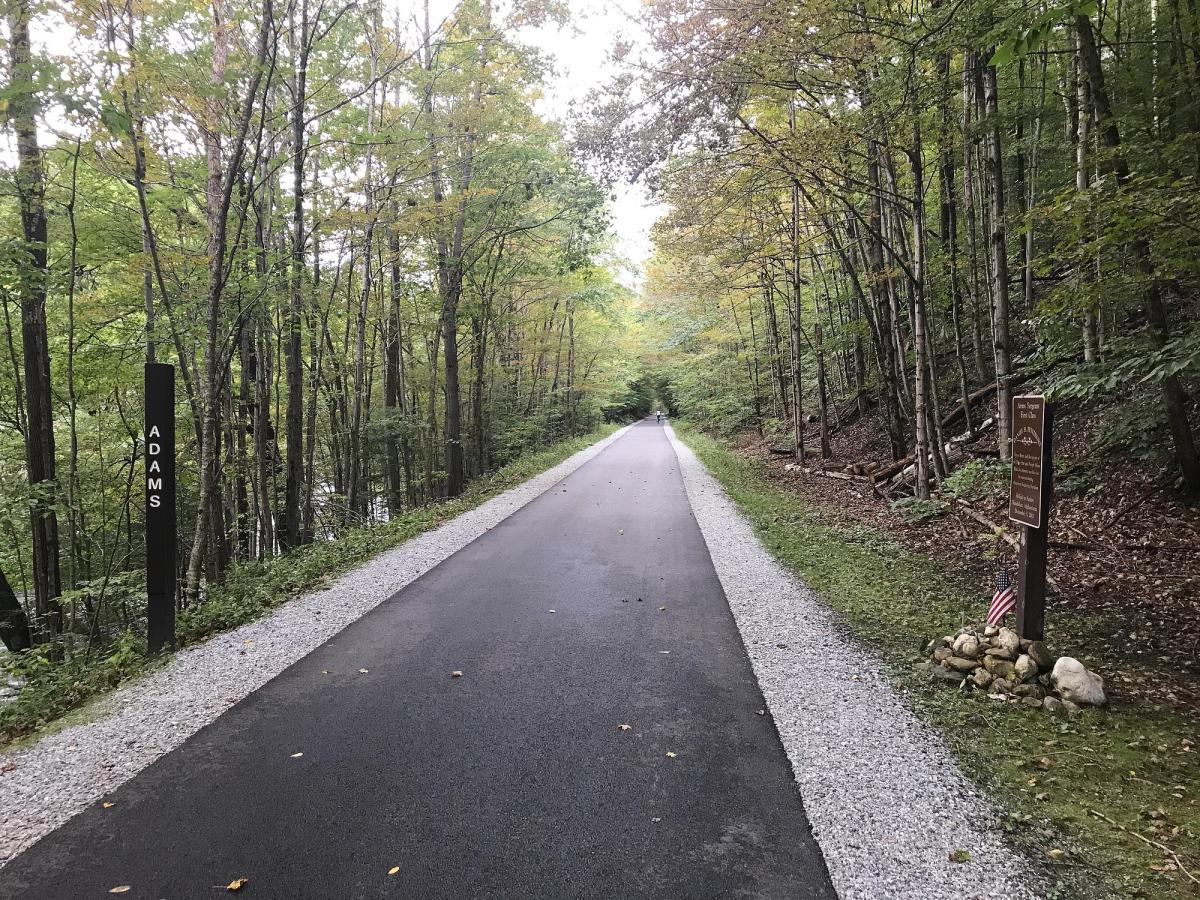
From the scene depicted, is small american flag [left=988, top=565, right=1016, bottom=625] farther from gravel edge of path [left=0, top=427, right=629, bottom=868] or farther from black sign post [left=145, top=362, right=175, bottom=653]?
black sign post [left=145, top=362, right=175, bottom=653]

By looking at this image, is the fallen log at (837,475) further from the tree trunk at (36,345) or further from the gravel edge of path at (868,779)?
the tree trunk at (36,345)

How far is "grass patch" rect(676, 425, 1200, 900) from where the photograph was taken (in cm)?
234

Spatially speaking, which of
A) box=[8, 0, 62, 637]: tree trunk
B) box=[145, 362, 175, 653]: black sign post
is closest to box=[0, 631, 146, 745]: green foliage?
box=[145, 362, 175, 653]: black sign post

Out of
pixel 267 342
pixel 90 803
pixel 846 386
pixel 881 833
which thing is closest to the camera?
pixel 881 833

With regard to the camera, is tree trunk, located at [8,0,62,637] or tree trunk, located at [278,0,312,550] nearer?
tree trunk, located at [8,0,62,637]

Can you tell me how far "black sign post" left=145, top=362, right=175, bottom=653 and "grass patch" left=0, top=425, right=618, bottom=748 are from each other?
28cm

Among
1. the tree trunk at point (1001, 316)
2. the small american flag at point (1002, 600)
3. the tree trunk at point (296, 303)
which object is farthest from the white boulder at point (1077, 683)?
the tree trunk at point (296, 303)

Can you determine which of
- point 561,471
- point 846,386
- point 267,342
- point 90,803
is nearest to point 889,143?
point 90,803

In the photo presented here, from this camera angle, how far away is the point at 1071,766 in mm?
2959

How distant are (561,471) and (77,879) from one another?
576 inches

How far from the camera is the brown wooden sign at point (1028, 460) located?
3.77m

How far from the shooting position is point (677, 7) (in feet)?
23.7

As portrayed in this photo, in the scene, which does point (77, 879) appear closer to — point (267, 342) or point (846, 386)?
point (267, 342)

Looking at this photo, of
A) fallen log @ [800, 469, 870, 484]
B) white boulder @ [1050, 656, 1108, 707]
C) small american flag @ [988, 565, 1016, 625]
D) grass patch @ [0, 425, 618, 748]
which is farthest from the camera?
fallen log @ [800, 469, 870, 484]
